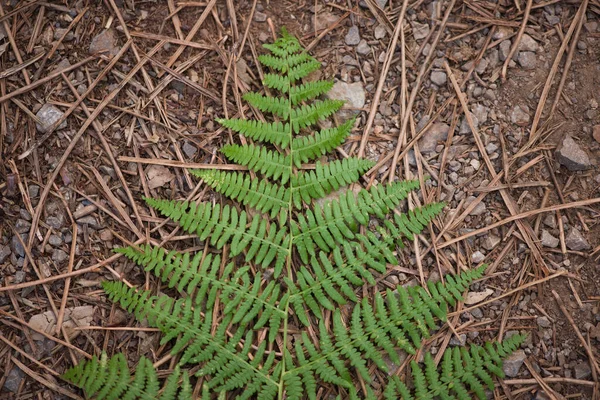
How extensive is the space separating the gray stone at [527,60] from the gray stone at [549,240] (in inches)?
44.5

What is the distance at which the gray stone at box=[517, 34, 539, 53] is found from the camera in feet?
11.2

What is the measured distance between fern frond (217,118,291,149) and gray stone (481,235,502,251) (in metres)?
1.43

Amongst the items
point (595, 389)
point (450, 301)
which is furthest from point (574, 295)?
point (450, 301)

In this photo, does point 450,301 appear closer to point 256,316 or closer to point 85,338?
point 256,316

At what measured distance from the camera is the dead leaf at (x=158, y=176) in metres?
3.28

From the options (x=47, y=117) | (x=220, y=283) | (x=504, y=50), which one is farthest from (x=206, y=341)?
(x=504, y=50)

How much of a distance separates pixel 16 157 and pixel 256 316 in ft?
6.07

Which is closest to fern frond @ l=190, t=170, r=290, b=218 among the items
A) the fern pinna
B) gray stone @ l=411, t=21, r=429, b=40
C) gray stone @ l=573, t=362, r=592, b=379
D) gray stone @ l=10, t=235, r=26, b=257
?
the fern pinna

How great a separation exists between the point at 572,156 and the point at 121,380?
3094 mm

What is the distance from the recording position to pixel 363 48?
3.47m

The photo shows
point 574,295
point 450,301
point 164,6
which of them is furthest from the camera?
point 164,6

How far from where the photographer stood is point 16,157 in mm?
3246

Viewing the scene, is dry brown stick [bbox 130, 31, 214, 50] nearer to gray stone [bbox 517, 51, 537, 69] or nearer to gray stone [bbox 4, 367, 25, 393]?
gray stone [bbox 517, 51, 537, 69]

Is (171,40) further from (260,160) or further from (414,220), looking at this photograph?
(414,220)
